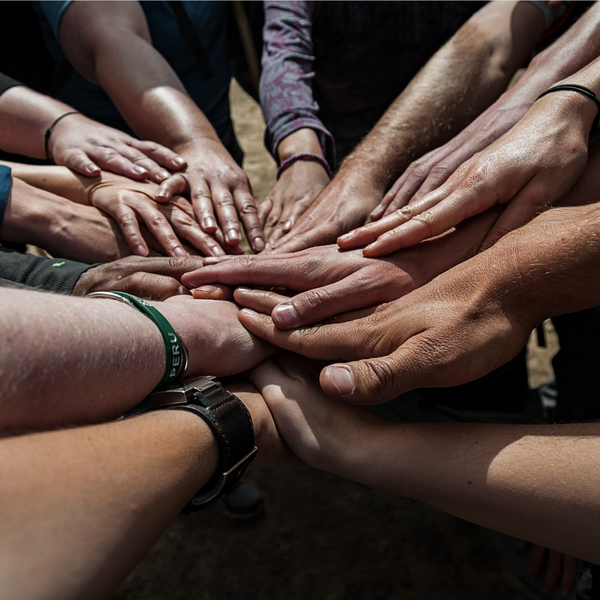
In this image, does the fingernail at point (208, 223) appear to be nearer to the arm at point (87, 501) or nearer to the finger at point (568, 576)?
the arm at point (87, 501)

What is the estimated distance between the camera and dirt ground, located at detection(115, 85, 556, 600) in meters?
1.50

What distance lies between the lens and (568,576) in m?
1.47

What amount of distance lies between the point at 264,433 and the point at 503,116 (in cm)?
117

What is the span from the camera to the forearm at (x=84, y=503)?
0.50m

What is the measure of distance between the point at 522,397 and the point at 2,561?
1.77 meters

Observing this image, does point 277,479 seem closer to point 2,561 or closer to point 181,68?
point 2,561

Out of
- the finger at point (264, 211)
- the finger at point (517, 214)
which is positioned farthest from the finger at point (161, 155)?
the finger at point (517, 214)

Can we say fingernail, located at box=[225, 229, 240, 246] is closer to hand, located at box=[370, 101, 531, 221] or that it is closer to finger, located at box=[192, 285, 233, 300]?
finger, located at box=[192, 285, 233, 300]

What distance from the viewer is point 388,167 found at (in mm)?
1707

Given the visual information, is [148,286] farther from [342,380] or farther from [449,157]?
[449,157]

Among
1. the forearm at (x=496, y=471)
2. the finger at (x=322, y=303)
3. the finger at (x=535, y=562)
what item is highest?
the finger at (x=322, y=303)

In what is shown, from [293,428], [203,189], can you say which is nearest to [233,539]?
[293,428]

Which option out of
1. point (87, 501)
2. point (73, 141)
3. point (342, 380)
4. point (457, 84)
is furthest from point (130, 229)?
point (457, 84)

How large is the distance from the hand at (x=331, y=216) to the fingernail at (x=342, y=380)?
503mm
